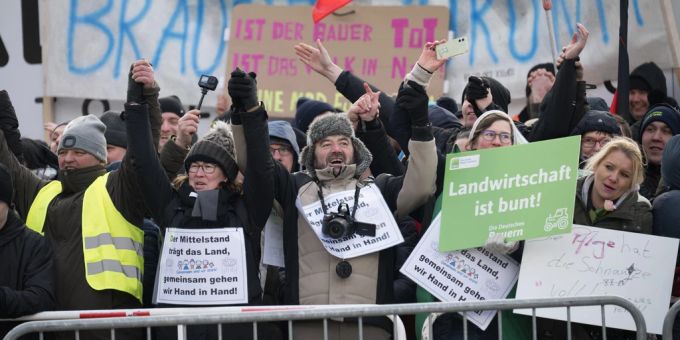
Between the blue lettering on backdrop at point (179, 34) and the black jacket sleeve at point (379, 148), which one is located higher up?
the blue lettering on backdrop at point (179, 34)

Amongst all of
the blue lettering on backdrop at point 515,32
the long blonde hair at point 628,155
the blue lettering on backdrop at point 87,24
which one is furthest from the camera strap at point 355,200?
the blue lettering on backdrop at point 87,24

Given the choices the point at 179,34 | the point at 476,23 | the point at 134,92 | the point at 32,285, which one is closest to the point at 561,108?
the point at 134,92

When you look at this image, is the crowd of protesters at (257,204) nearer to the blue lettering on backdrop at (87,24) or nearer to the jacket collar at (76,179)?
the jacket collar at (76,179)

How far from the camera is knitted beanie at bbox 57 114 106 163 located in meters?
5.64

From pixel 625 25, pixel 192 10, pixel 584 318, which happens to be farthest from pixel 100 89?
pixel 584 318

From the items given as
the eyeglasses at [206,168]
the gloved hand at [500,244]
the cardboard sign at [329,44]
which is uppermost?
the cardboard sign at [329,44]

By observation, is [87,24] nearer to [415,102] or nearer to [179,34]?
[179,34]

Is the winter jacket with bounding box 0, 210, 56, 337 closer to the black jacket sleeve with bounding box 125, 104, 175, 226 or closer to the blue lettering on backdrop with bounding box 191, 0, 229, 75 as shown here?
the black jacket sleeve with bounding box 125, 104, 175, 226

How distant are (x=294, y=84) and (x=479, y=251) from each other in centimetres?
426

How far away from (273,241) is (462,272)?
0.89 m

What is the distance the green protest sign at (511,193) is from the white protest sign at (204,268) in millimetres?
902

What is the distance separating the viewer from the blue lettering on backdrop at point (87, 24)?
9922 millimetres

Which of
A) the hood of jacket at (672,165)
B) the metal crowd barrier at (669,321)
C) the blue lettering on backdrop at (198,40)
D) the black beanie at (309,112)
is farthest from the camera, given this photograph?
the blue lettering on backdrop at (198,40)

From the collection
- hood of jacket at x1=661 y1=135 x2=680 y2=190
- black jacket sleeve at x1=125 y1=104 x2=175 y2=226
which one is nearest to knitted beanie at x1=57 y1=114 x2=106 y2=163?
black jacket sleeve at x1=125 y1=104 x2=175 y2=226
